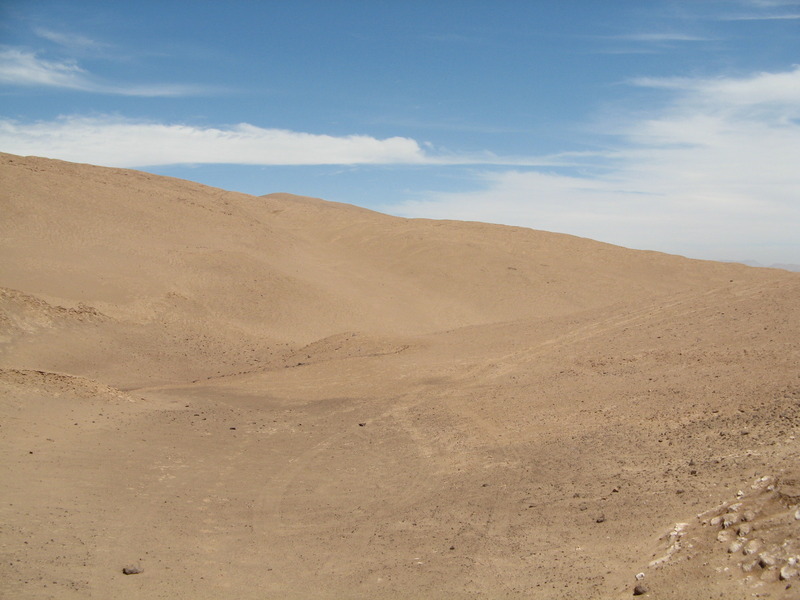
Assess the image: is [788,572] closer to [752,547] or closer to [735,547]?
[752,547]

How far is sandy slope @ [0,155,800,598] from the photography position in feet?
23.5

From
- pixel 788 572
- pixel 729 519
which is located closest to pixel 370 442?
pixel 729 519

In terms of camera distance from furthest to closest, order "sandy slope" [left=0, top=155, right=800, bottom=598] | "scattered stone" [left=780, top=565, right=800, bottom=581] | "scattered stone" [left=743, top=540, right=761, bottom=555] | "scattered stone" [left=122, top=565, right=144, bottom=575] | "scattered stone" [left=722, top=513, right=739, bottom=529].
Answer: "scattered stone" [left=122, top=565, right=144, bottom=575]
"sandy slope" [left=0, top=155, right=800, bottom=598]
"scattered stone" [left=722, top=513, right=739, bottom=529]
"scattered stone" [left=743, top=540, right=761, bottom=555]
"scattered stone" [left=780, top=565, right=800, bottom=581]

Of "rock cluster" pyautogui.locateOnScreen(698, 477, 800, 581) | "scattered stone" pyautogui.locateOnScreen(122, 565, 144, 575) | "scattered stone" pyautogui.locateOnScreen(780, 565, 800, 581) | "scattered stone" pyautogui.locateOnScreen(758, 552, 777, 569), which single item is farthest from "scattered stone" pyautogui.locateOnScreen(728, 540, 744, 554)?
"scattered stone" pyautogui.locateOnScreen(122, 565, 144, 575)

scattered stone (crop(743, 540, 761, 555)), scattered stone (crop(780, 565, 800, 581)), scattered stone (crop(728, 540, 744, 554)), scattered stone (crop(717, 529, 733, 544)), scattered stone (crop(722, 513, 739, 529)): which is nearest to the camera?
scattered stone (crop(780, 565, 800, 581))

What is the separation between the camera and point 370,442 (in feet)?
Result: 41.9

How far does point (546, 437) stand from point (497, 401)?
8.40 feet

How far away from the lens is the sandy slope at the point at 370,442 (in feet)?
23.5

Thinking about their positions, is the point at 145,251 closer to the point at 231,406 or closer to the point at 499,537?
the point at 231,406

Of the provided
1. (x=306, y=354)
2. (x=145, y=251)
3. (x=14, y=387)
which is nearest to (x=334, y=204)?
(x=145, y=251)

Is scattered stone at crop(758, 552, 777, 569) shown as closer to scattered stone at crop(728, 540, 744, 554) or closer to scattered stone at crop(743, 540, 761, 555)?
scattered stone at crop(743, 540, 761, 555)

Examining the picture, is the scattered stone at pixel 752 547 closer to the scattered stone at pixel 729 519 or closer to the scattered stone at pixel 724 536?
the scattered stone at pixel 724 536

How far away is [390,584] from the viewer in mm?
7289

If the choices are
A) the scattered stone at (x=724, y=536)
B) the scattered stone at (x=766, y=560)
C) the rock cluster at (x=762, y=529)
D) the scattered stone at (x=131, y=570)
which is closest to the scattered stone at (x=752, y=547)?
the rock cluster at (x=762, y=529)
